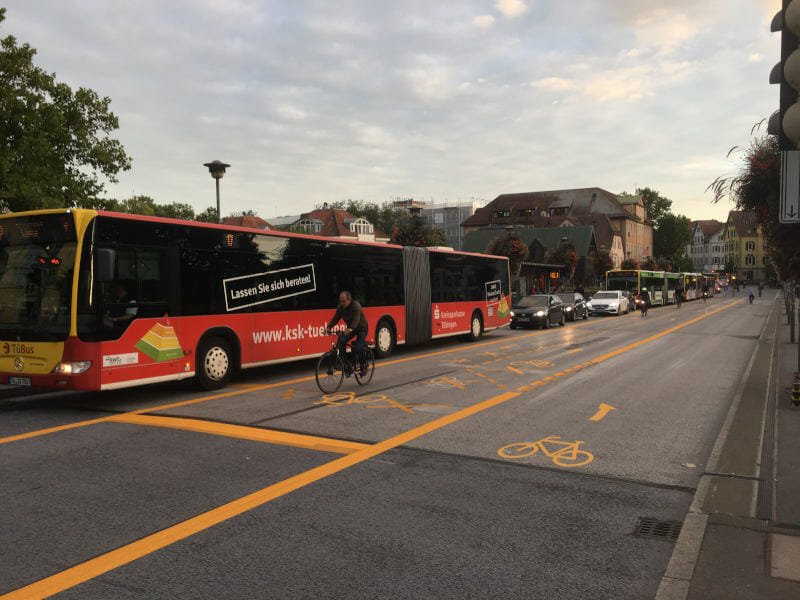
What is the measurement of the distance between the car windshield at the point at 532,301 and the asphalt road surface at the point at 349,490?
16880mm

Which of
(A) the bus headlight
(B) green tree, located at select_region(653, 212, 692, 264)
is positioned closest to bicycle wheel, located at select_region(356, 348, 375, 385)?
(A) the bus headlight

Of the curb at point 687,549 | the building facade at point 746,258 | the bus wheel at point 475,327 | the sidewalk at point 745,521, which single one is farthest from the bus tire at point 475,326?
the building facade at point 746,258

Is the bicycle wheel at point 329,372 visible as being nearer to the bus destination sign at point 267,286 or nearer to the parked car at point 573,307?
the bus destination sign at point 267,286

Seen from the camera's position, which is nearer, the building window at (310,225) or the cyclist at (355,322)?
the cyclist at (355,322)

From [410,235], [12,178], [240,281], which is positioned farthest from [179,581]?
[410,235]

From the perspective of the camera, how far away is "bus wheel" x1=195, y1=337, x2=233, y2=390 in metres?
10.5

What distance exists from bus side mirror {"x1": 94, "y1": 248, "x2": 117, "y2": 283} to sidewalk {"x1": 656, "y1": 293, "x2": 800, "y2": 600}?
7535mm

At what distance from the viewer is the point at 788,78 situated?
17.8ft

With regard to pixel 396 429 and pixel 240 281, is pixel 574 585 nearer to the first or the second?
pixel 396 429

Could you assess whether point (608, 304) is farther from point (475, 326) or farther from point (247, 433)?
point (247, 433)

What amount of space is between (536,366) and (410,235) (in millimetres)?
24691

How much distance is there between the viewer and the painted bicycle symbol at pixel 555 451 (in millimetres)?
6262

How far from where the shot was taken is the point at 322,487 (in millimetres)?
5324

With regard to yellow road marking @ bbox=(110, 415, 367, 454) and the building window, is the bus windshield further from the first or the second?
the building window
